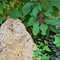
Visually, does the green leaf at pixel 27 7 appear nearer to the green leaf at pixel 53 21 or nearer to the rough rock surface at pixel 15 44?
the green leaf at pixel 53 21

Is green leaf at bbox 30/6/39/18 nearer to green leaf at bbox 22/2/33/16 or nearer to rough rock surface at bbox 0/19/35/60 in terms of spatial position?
green leaf at bbox 22/2/33/16

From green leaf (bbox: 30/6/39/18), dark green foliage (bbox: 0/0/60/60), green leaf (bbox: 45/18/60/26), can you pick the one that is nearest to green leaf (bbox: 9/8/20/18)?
dark green foliage (bbox: 0/0/60/60)

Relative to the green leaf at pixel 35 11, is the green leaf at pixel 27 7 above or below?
above

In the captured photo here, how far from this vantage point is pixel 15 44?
2.46 m

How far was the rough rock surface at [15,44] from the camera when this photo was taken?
2.44 metres

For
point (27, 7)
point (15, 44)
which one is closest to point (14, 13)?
point (27, 7)

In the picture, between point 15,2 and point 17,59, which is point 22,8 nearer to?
point 15,2

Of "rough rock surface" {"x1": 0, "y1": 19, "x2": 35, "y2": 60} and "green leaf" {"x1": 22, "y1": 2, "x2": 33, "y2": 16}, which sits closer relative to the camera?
"rough rock surface" {"x1": 0, "y1": 19, "x2": 35, "y2": 60}

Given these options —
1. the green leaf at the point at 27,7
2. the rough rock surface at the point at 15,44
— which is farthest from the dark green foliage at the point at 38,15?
the rough rock surface at the point at 15,44

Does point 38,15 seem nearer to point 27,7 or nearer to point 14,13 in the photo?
point 27,7

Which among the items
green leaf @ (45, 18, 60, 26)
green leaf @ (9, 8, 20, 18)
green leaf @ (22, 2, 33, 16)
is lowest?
green leaf @ (45, 18, 60, 26)

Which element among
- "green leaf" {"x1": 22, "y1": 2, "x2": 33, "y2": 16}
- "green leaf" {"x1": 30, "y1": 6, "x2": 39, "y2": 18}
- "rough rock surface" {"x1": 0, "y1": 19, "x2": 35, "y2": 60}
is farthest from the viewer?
"green leaf" {"x1": 22, "y1": 2, "x2": 33, "y2": 16}

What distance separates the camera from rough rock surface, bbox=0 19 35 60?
2.44m

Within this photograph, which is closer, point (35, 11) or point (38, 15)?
point (35, 11)
